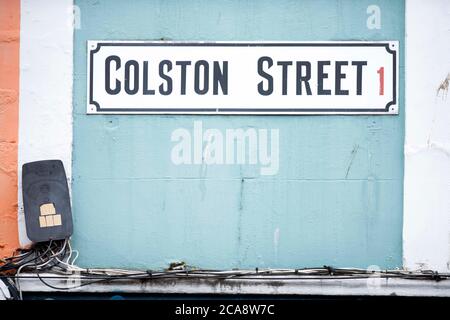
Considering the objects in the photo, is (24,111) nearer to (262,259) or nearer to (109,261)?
(109,261)

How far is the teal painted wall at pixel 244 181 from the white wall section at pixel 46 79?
9cm

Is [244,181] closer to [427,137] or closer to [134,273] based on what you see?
[134,273]

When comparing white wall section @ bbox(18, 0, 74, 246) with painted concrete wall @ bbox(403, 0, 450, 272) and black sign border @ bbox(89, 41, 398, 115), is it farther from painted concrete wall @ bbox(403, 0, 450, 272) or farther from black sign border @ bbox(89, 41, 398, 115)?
painted concrete wall @ bbox(403, 0, 450, 272)

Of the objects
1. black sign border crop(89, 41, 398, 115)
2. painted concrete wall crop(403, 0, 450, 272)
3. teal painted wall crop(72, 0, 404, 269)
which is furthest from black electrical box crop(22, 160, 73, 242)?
painted concrete wall crop(403, 0, 450, 272)

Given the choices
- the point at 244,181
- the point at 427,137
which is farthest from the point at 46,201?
the point at 427,137

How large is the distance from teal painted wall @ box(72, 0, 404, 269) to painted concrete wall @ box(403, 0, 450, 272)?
0.28 ft

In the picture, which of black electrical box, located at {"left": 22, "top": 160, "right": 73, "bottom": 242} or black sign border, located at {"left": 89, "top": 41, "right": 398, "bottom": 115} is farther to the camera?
black sign border, located at {"left": 89, "top": 41, "right": 398, "bottom": 115}

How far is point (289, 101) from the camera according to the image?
4824 millimetres

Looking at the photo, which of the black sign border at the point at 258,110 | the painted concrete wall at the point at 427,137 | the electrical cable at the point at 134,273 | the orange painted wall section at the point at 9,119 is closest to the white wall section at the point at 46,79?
the orange painted wall section at the point at 9,119

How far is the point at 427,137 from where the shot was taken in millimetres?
4781

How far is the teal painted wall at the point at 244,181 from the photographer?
4.79 metres

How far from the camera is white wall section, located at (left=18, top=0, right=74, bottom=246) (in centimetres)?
484

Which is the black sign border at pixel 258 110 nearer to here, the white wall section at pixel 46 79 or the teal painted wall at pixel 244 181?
the teal painted wall at pixel 244 181

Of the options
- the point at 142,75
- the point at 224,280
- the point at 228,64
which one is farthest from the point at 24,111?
the point at 224,280
